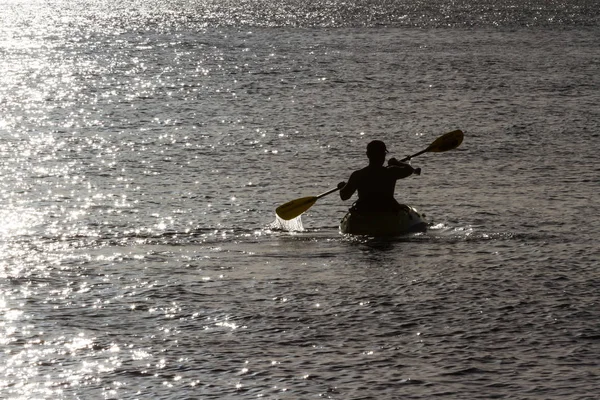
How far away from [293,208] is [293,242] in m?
0.81

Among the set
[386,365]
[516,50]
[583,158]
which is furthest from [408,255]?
[516,50]

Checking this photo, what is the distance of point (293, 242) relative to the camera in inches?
622

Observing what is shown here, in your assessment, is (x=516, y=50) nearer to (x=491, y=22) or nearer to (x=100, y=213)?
(x=491, y=22)

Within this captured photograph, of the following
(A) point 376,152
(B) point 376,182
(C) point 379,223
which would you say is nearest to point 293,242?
(C) point 379,223

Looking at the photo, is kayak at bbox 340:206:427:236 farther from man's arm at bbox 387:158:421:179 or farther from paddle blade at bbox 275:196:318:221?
paddle blade at bbox 275:196:318:221

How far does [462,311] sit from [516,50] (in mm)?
31688

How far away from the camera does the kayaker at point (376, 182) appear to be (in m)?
15.8

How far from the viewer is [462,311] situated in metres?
12.8

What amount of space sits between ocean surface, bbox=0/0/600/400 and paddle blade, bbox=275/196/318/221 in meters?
0.22

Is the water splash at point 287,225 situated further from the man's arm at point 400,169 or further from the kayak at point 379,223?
the man's arm at point 400,169

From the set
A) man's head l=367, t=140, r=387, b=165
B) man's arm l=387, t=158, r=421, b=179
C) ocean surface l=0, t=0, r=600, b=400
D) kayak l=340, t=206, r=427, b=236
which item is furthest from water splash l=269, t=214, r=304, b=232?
man's arm l=387, t=158, r=421, b=179

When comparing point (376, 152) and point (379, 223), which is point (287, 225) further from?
point (376, 152)

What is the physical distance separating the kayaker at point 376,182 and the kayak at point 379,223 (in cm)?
9

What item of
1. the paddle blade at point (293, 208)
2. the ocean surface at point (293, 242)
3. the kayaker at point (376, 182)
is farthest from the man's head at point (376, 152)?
the paddle blade at point (293, 208)
